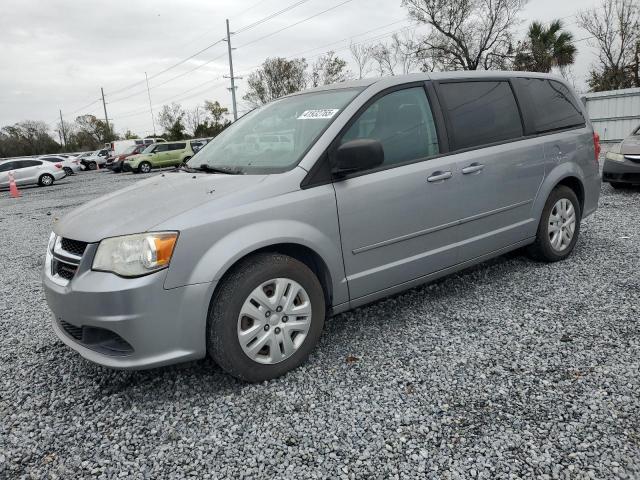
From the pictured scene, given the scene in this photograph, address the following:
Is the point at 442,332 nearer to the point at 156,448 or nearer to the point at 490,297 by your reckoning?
the point at 490,297

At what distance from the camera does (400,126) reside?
3336mm

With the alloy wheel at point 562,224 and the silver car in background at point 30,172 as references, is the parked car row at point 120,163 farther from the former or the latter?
the alloy wheel at point 562,224

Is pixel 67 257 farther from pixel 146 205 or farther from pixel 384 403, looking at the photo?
pixel 384 403

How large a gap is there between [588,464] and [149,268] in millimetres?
2145

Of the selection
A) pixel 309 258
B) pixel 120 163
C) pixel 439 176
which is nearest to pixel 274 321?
pixel 309 258

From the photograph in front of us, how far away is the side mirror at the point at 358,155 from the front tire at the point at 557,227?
7.17 feet

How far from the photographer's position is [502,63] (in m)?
29.1

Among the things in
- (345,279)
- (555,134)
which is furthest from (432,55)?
(345,279)

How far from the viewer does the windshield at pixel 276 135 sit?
304cm

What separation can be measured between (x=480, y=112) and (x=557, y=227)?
145 centimetres

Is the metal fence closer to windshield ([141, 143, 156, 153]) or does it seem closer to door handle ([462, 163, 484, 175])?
door handle ([462, 163, 484, 175])

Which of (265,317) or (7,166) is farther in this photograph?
(7,166)

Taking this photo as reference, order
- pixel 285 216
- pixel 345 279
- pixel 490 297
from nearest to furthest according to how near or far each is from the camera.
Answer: pixel 285 216 < pixel 345 279 < pixel 490 297

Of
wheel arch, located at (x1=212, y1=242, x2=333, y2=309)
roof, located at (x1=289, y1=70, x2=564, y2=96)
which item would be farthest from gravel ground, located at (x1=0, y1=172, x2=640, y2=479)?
roof, located at (x1=289, y1=70, x2=564, y2=96)
